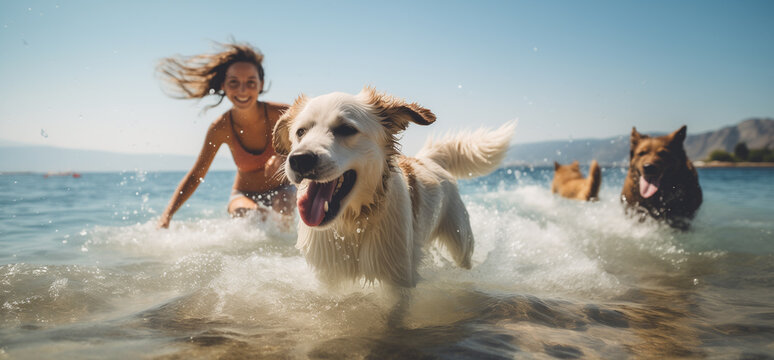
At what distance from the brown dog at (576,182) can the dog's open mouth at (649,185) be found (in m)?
2.08

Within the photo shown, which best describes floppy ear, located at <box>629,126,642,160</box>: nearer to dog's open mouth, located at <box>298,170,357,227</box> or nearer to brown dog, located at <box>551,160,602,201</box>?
brown dog, located at <box>551,160,602,201</box>

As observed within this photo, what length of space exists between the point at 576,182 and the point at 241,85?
8.57m

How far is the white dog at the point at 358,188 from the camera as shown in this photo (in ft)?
9.05

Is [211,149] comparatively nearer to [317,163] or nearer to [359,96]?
[359,96]

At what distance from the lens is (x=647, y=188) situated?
6.83 m

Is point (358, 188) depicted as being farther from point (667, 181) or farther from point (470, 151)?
point (667, 181)

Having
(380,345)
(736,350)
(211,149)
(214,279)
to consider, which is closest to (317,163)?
(380,345)

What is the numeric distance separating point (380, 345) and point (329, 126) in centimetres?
140

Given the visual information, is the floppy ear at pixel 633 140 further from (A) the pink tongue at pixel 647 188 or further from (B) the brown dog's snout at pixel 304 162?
(B) the brown dog's snout at pixel 304 162

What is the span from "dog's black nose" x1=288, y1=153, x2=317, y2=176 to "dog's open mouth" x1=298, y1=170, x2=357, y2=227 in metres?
0.29

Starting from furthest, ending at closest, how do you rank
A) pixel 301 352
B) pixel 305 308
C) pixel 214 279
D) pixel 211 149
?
pixel 211 149, pixel 214 279, pixel 305 308, pixel 301 352

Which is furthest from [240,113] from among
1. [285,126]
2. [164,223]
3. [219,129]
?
[285,126]

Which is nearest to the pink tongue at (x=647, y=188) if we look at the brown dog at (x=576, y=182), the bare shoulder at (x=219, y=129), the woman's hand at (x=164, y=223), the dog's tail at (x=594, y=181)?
the brown dog at (x=576, y=182)

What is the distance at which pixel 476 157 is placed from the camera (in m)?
5.14
